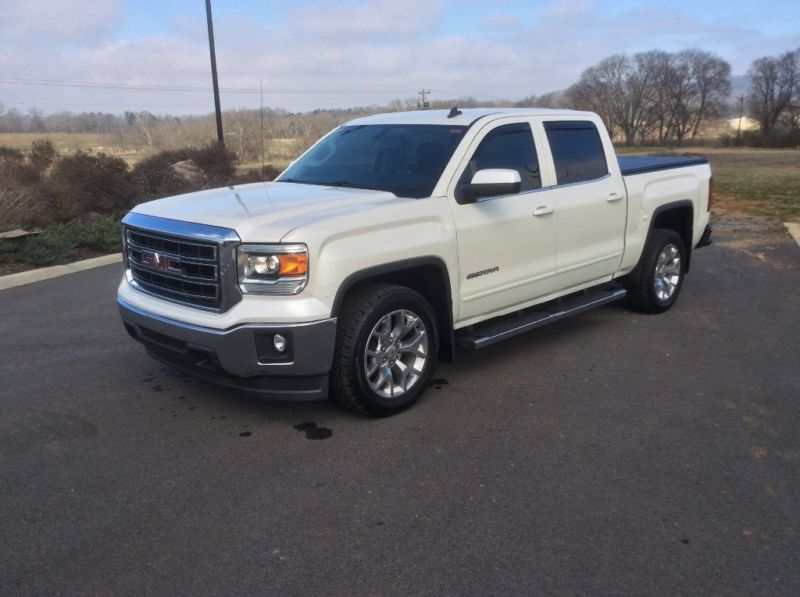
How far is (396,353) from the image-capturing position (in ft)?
15.6

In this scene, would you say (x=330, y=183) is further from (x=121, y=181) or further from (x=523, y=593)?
(x=121, y=181)

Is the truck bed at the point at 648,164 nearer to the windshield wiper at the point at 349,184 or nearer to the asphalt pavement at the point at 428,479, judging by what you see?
the asphalt pavement at the point at 428,479

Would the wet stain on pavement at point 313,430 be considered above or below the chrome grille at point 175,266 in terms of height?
below

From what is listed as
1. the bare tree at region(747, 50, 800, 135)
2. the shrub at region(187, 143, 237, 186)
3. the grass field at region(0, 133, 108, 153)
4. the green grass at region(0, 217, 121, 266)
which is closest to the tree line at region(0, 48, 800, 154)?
the bare tree at region(747, 50, 800, 135)

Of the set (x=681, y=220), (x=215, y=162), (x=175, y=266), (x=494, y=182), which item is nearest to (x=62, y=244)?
(x=175, y=266)

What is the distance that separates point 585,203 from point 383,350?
2.41 m

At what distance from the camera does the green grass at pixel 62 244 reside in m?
9.85

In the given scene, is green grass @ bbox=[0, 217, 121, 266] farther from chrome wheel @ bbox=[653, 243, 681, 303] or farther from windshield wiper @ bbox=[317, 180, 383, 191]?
chrome wheel @ bbox=[653, 243, 681, 303]

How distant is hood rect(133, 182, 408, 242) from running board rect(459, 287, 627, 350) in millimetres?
1160

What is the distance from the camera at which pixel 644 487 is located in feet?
12.6

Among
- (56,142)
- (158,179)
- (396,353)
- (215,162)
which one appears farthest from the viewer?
(56,142)

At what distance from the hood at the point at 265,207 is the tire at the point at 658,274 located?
3174 millimetres

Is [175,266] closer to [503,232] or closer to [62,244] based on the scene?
[503,232]

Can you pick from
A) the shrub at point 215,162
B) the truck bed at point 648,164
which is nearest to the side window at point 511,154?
the truck bed at point 648,164
